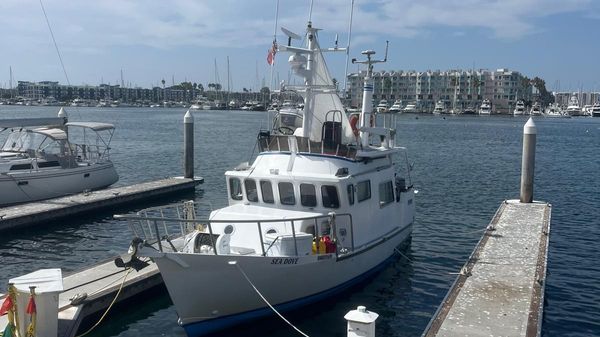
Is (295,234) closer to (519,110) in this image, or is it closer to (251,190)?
(251,190)

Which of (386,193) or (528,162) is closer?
Result: (386,193)

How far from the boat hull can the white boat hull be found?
19687mm

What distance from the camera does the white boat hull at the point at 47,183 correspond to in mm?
28578

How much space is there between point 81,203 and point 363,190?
15580mm

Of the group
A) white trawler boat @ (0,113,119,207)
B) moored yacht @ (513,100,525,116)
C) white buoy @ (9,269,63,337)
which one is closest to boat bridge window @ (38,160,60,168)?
white trawler boat @ (0,113,119,207)

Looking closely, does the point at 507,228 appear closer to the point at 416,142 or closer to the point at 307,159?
the point at 307,159

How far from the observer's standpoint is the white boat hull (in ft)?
93.8

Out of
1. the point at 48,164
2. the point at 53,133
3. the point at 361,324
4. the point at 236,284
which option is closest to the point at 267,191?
the point at 236,284

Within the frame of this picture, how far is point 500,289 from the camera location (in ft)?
48.1

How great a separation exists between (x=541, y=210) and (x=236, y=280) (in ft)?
57.8

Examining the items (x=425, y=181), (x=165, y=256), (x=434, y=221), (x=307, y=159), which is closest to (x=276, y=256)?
(x=165, y=256)

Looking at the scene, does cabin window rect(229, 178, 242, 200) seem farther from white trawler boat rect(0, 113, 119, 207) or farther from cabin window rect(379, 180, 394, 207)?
white trawler boat rect(0, 113, 119, 207)

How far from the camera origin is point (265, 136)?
56.3 feet

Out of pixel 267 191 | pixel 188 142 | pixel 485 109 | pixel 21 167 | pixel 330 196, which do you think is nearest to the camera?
pixel 330 196
